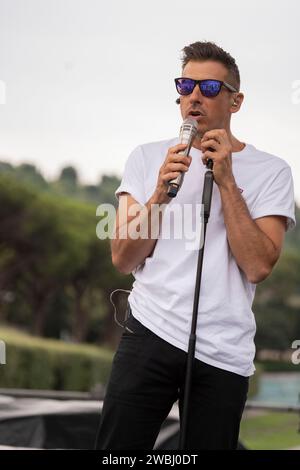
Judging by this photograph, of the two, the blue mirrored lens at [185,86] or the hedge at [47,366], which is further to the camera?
the hedge at [47,366]

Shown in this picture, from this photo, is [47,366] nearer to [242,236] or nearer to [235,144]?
[235,144]

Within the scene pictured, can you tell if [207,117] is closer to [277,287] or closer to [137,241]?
[137,241]

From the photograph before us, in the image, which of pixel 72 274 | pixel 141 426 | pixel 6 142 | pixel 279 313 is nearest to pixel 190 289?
pixel 141 426

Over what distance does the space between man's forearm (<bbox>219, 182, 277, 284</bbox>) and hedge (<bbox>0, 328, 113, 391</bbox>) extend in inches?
612

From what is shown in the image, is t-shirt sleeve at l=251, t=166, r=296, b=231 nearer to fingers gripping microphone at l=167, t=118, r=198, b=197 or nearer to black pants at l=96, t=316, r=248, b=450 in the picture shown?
fingers gripping microphone at l=167, t=118, r=198, b=197

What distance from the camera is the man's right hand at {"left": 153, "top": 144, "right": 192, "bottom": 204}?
2.47 metres

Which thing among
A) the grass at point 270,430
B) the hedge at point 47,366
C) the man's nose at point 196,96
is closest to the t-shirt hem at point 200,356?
the man's nose at point 196,96

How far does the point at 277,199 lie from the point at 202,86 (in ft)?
1.27

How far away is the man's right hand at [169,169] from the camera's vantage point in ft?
8.10

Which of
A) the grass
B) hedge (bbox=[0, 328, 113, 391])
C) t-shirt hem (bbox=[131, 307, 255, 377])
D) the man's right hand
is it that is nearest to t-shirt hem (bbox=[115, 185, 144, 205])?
the man's right hand

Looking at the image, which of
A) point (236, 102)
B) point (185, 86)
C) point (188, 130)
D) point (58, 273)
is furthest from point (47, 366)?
point (58, 273)

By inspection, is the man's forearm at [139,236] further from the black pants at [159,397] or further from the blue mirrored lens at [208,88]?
the blue mirrored lens at [208,88]

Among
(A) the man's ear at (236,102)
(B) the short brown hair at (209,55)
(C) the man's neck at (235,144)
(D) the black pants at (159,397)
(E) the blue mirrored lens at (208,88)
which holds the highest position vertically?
(B) the short brown hair at (209,55)

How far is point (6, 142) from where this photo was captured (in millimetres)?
41031
